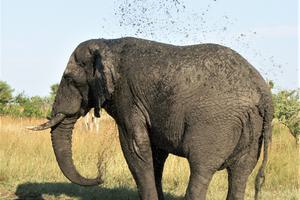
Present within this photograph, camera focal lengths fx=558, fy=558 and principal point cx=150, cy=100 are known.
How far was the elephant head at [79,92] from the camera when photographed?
635cm

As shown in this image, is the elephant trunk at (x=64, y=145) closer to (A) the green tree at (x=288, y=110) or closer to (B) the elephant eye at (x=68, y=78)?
(B) the elephant eye at (x=68, y=78)

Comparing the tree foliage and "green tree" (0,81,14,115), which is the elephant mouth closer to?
the tree foliage

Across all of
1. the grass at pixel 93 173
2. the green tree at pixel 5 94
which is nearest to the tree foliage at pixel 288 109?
the grass at pixel 93 173

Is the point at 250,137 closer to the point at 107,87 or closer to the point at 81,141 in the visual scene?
the point at 107,87

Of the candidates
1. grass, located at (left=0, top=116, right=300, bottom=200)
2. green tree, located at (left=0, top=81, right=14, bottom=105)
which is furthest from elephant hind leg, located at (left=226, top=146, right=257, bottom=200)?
green tree, located at (left=0, top=81, right=14, bottom=105)

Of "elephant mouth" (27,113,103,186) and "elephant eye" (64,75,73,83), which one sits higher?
"elephant eye" (64,75,73,83)

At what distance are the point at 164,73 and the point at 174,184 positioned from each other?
187 inches

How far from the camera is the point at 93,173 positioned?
35.7 feet

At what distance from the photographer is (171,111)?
18.8 ft

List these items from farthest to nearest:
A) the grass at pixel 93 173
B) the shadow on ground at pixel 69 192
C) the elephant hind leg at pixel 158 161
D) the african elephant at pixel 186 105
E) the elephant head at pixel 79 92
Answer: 1. the grass at pixel 93 173
2. the shadow on ground at pixel 69 192
3. the elephant hind leg at pixel 158 161
4. the elephant head at pixel 79 92
5. the african elephant at pixel 186 105

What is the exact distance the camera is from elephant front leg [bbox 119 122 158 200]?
6027 mm

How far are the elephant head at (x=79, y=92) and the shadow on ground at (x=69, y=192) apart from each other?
5.42 feet

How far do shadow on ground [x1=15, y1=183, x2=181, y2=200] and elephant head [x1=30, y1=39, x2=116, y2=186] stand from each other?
5.42ft

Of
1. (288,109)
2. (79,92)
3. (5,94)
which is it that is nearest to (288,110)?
(288,109)
